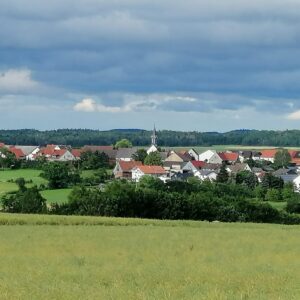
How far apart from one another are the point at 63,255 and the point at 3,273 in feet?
19.8

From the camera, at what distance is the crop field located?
1353 centimetres

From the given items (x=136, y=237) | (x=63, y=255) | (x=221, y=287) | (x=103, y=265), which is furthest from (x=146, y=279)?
(x=136, y=237)

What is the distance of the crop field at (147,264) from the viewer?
44.4 ft

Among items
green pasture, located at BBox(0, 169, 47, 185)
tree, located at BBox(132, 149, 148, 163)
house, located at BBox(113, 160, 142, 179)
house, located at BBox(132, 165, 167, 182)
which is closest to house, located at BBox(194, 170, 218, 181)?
house, located at BBox(132, 165, 167, 182)

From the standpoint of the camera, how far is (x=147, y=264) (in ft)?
64.8

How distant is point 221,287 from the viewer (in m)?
14.7

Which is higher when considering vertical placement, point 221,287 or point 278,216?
point 221,287

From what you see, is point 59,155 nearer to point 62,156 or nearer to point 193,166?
point 62,156

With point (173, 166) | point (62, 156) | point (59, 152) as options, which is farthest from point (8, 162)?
point (59, 152)

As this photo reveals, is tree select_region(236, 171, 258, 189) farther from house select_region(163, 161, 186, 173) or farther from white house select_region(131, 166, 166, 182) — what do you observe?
house select_region(163, 161, 186, 173)

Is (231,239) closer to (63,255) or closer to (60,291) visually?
(63,255)

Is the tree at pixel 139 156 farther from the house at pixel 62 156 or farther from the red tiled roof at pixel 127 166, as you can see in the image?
the red tiled roof at pixel 127 166

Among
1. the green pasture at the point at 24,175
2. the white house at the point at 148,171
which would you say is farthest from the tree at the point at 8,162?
the white house at the point at 148,171

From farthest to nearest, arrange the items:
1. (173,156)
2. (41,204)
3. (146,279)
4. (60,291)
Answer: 1. (173,156)
2. (41,204)
3. (146,279)
4. (60,291)
